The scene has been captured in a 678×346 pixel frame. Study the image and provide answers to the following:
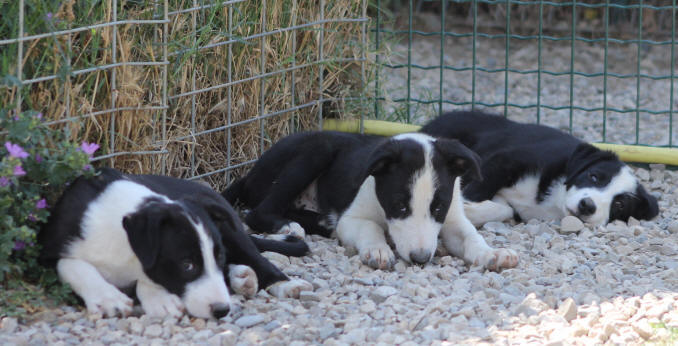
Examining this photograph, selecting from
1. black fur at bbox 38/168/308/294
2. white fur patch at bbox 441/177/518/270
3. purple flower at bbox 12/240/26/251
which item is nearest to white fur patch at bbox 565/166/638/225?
white fur patch at bbox 441/177/518/270

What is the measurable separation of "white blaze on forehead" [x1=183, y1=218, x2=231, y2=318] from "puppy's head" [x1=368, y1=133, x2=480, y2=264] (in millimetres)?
1103

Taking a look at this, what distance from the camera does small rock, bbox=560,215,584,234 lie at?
18.3ft

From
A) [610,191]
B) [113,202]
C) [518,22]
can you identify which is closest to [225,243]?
[113,202]

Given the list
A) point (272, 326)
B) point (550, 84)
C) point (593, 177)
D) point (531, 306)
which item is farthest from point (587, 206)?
point (550, 84)

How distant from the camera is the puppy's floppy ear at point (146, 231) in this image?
12.4 feet

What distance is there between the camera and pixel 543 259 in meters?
4.95

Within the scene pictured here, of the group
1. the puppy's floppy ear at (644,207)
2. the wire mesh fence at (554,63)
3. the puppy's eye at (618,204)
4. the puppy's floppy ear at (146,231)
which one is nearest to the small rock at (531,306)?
the puppy's floppy ear at (146,231)

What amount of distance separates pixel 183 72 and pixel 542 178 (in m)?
2.23

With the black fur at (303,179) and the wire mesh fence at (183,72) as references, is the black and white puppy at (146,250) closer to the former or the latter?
the wire mesh fence at (183,72)

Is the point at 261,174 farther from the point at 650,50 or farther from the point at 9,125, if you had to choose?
the point at 650,50

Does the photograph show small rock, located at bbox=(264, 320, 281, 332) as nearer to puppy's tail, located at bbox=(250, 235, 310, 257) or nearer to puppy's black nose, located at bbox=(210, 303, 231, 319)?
puppy's black nose, located at bbox=(210, 303, 231, 319)

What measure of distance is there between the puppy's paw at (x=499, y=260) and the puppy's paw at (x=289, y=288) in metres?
0.92

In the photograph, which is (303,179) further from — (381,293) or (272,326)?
(272,326)

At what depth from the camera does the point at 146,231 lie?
3789 millimetres
